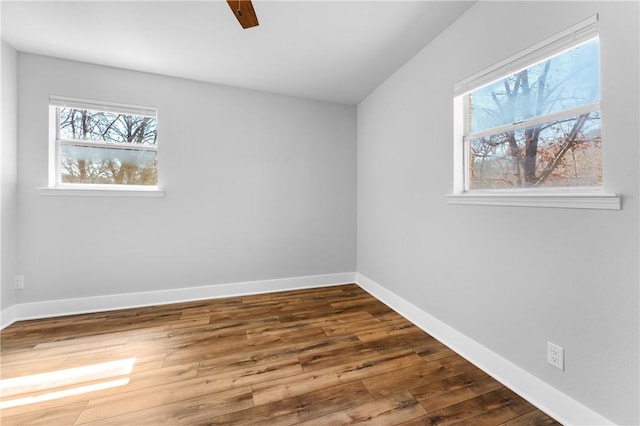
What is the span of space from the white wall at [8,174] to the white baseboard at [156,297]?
6.9 inches

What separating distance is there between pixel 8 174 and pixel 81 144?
0.62 metres

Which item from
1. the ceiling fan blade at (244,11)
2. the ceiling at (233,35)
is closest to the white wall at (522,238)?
the ceiling at (233,35)

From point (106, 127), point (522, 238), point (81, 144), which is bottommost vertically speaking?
point (522, 238)

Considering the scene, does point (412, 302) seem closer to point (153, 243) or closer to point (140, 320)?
point (140, 320)

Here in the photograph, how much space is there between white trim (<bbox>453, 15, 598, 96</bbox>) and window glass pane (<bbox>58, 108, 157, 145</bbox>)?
3.22m

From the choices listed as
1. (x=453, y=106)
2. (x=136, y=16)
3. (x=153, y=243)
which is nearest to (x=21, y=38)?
(x=136, y=16)

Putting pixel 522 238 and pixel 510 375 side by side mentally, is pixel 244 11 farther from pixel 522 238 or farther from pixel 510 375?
pixel 510 375

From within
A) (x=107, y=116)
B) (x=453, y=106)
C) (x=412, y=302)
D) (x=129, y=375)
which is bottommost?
(x=129, y=375)

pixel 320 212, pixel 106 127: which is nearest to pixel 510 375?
pixel 320 212

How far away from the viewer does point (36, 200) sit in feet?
8.48

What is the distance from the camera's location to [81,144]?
2.76 meters

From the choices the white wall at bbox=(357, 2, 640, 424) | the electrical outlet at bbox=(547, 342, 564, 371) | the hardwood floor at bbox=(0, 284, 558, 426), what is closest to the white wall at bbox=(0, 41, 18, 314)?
the hardwood floor at bbox=(0, 284, 558, 426)

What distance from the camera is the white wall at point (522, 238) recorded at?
1.17 m

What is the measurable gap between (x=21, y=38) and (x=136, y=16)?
1.24 meters
